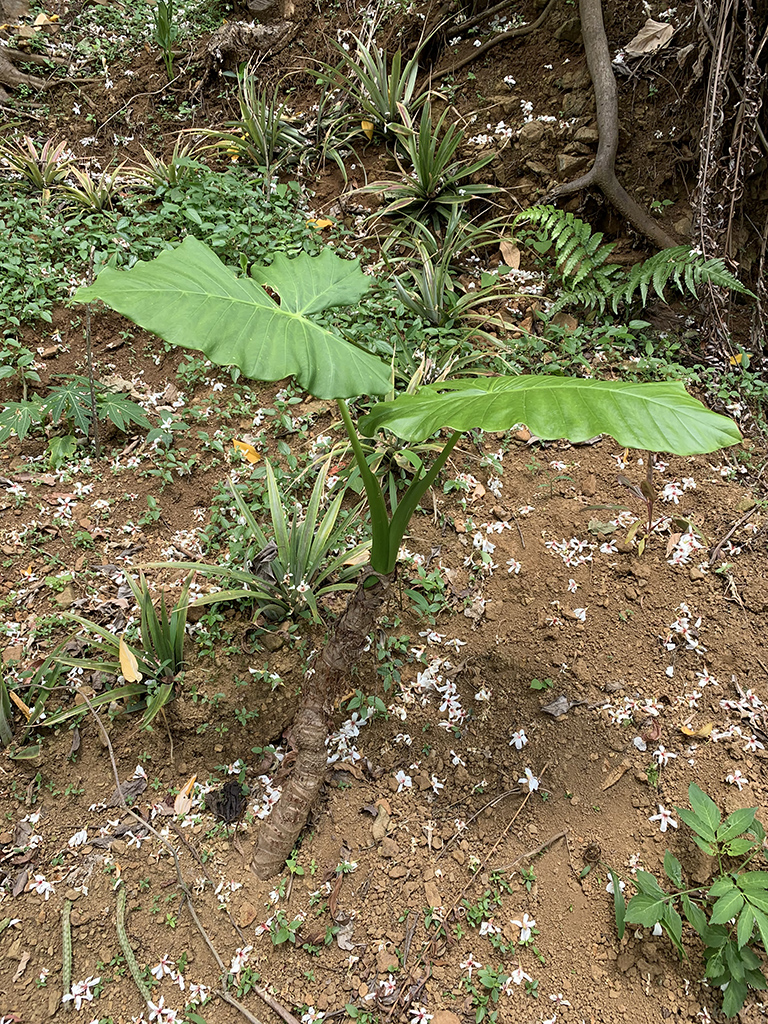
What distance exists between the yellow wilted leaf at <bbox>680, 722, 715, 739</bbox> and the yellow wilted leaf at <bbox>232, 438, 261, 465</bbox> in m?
1.66

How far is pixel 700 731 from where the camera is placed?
1774 millimetres

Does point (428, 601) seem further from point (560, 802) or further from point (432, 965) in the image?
point (432, 965)

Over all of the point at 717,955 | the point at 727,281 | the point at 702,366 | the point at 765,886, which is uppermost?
the point at 727,281

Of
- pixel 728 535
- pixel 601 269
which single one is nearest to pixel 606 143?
pixel 601 269

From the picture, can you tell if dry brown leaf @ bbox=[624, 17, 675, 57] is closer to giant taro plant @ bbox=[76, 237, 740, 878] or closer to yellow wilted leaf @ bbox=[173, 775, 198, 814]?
giant taro plant @ bbox=[76, 237, 740, 878]

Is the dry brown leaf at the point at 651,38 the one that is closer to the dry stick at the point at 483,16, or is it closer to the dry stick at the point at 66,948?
the dry stick at the point at 483,16

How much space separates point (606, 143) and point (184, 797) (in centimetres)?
302

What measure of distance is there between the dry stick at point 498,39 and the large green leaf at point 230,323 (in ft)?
9.01

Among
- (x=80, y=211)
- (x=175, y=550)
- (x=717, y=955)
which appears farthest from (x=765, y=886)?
(x=80, y=211)

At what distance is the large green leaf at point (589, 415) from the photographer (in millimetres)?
986

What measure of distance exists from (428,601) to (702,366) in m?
1.54

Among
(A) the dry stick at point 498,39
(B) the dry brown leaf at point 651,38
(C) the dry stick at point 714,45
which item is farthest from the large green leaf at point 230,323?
(A) the dry stick at point 498,39

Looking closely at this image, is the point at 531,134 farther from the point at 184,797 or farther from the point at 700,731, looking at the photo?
the point at 184,797

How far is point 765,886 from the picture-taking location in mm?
1370
